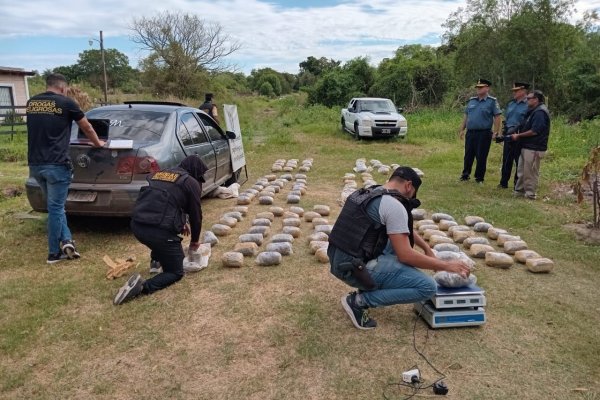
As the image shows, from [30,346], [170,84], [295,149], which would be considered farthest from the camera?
[170,84]

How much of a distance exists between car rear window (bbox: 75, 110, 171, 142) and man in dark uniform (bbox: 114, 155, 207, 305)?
1.66 meters

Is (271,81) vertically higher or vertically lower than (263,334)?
higher

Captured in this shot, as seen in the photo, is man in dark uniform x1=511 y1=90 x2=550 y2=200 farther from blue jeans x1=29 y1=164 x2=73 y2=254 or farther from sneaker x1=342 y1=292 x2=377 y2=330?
blue jeans x1=29 y1=164 x2=73 y2=254

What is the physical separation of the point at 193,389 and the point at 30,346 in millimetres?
1312

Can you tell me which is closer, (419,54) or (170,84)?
(170,84)

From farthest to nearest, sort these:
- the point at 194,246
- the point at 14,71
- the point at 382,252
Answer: the point at 14,71
the point at 194,246
the point at 382,252

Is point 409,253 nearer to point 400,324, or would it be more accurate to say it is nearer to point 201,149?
point 400,324

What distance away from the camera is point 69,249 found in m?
4.77

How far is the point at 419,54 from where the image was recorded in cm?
3141

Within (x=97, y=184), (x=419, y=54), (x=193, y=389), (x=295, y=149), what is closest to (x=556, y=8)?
(x=419, y=54)

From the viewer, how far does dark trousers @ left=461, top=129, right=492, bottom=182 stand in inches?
329

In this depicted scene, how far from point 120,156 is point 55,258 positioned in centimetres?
124

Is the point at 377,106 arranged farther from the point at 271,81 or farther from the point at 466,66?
the point at 271,81

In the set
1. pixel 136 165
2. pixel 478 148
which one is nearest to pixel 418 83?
pixel 478 148
